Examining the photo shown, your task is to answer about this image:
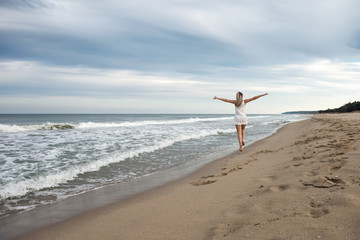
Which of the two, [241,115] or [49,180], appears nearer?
[49,180]

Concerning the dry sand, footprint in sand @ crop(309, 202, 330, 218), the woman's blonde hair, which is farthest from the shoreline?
footprint in sand @ crop(309, 202, 330, 218)

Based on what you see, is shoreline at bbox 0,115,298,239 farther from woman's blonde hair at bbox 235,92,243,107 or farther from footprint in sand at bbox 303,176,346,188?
footprint in sand at bbox 303,176,346,188

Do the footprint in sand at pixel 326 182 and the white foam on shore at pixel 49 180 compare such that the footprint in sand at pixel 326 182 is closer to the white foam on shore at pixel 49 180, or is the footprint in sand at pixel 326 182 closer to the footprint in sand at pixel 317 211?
the footprint in sand at pixel 317 211

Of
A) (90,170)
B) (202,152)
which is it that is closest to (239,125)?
(202,152)

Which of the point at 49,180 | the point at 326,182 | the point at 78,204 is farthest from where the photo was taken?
the point at 49,180

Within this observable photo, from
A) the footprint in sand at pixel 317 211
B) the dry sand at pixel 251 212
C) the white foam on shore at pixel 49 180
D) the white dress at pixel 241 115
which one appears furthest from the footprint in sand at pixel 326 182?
the white foam on shore at pixel 49 180

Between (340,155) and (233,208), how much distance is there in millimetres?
3370

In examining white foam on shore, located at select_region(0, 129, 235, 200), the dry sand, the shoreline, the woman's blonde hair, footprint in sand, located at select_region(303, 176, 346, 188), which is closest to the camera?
the dry sand

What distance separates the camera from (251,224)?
2.75 meters

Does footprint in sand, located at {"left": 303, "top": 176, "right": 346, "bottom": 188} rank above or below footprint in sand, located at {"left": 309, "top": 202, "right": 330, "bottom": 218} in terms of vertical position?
above

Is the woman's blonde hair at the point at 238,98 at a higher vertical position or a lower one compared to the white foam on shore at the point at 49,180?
higher

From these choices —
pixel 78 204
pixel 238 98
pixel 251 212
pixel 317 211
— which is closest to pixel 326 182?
pixel 317 211

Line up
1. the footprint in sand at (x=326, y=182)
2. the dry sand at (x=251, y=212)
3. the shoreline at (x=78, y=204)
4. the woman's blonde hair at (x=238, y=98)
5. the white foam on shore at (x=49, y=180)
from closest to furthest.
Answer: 1. the dry sand at (x=251, y=212)
2. the footprint in sand at (x=326, y=182)
3. the shoreline at (x=78, y=204)
4. the white foam on shore at (x=49, y=180)
5. the woman's blonde hair at (x=238, y=98)

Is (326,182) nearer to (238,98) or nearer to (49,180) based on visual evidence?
(238,98)
